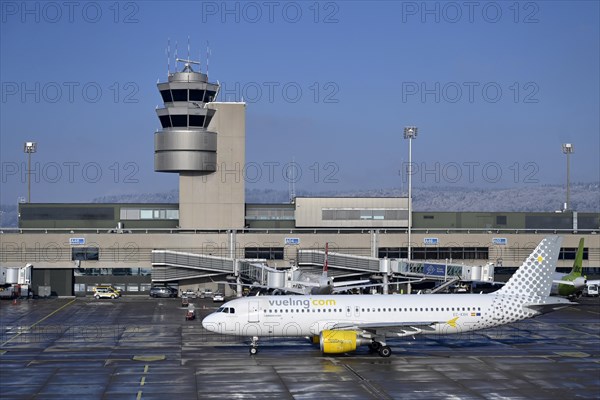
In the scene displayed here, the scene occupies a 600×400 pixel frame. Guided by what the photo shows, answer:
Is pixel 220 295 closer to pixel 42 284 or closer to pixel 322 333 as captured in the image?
pixel 42 284

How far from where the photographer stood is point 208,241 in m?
112

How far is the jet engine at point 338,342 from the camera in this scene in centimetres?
5516

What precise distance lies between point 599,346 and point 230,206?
6349 centimetres

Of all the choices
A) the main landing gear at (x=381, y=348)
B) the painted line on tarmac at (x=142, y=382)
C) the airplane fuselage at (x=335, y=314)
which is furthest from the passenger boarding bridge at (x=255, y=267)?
the painted line on tarmac at (x=142, y=382)

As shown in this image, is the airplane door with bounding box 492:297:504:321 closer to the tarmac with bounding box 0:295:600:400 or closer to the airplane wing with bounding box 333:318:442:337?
the tarmac with bounding box 0:295:600:400

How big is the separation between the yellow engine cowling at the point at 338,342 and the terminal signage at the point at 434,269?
47.2 metres

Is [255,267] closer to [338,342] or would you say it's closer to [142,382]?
[338,342]

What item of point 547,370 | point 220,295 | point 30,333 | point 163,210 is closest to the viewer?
point 547,370

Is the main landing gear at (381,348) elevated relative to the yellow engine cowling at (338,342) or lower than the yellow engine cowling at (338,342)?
lower

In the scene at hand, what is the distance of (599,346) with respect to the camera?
6328cm

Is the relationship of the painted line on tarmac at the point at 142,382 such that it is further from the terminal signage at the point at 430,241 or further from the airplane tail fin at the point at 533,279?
the terminal signage at the point at 430,241

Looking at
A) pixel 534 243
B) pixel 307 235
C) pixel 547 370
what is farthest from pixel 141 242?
pixel 547 370

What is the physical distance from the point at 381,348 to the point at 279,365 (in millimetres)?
7574

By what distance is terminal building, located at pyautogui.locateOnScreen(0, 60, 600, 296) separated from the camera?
111 m
